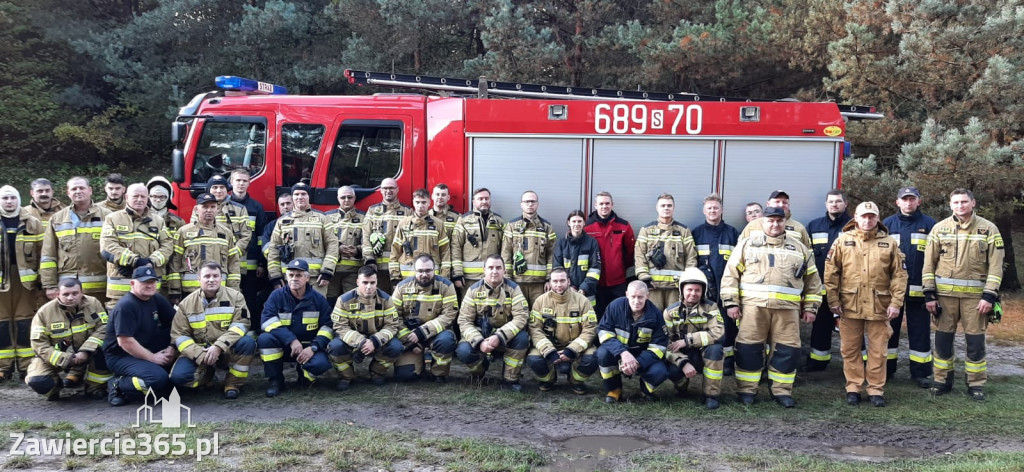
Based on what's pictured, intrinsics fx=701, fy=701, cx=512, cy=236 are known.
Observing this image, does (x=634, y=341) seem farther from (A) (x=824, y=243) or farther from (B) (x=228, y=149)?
(B) (x=228, y=149)

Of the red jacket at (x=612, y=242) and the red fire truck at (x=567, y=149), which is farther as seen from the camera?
the red fire truck at (x=567, y=149)

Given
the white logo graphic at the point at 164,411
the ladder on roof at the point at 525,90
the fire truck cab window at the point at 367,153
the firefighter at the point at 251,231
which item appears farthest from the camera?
the ladder on roof at the point at 525,90

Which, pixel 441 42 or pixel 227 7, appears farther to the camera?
pixel 227 7

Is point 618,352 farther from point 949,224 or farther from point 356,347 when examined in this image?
point 949,224

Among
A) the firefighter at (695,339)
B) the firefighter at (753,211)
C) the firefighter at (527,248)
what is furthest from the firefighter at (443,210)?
the firefighter at (753,211)

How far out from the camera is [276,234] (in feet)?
22.4

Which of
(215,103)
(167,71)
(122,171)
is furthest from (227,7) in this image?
(215,103)

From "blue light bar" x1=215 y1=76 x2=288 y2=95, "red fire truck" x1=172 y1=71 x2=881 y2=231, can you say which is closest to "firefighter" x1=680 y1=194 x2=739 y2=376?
"red fire truck" x1=172 y1=71 x2=881 y2=231

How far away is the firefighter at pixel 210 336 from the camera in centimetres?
564

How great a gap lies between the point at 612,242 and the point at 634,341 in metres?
1.25

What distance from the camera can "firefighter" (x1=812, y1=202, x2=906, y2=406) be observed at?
18.9 ft

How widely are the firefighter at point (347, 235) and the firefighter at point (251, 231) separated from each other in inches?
30.8

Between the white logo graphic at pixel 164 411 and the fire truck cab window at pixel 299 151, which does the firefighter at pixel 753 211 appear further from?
the white logo graphic at pixel 164 411

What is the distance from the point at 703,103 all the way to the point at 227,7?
46.9 ft
